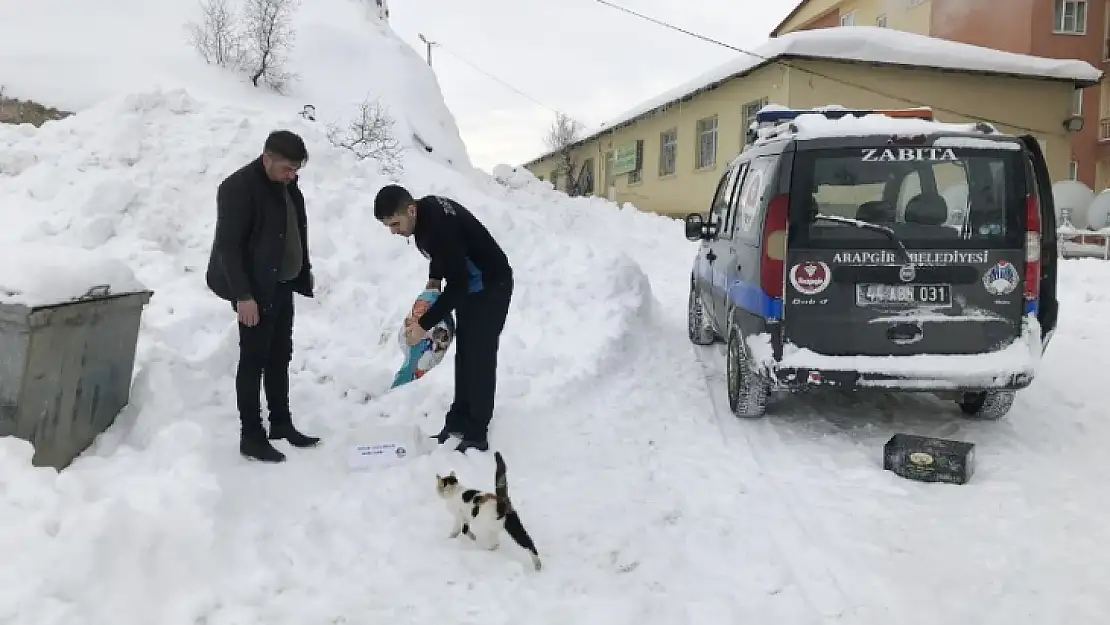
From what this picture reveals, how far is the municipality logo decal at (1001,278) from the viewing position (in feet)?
16.3

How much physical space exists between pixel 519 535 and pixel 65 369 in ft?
7.26

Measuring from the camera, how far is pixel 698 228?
7230mm

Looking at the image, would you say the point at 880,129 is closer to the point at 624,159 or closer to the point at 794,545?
the point at 794,545

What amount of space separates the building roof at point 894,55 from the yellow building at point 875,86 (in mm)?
25

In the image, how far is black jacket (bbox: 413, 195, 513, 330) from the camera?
176 inches

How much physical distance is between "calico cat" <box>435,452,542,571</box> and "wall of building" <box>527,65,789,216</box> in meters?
17.5

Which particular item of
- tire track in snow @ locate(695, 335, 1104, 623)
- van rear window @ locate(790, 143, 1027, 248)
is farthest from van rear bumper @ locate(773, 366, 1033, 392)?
van rear window @ locate(790, 143, 1027, 248)

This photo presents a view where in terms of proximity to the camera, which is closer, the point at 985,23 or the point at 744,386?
the point at 744,386

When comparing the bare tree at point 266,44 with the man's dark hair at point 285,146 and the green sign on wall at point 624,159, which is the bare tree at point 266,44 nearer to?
the man's dark hair at point 285,146

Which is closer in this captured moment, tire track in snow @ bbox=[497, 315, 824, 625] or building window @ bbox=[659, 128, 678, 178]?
tire track in snow @ bbox=[497, 315, 824, 625]

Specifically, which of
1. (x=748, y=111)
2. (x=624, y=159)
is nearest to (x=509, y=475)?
(x=748, y=111)

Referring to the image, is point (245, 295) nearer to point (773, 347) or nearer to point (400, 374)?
point (400, 374)

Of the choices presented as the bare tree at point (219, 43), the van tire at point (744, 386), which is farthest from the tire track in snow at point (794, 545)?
the bare tree at point (219, 43)

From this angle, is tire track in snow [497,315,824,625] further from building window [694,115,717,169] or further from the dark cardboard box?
building window [694,115,717,169]
